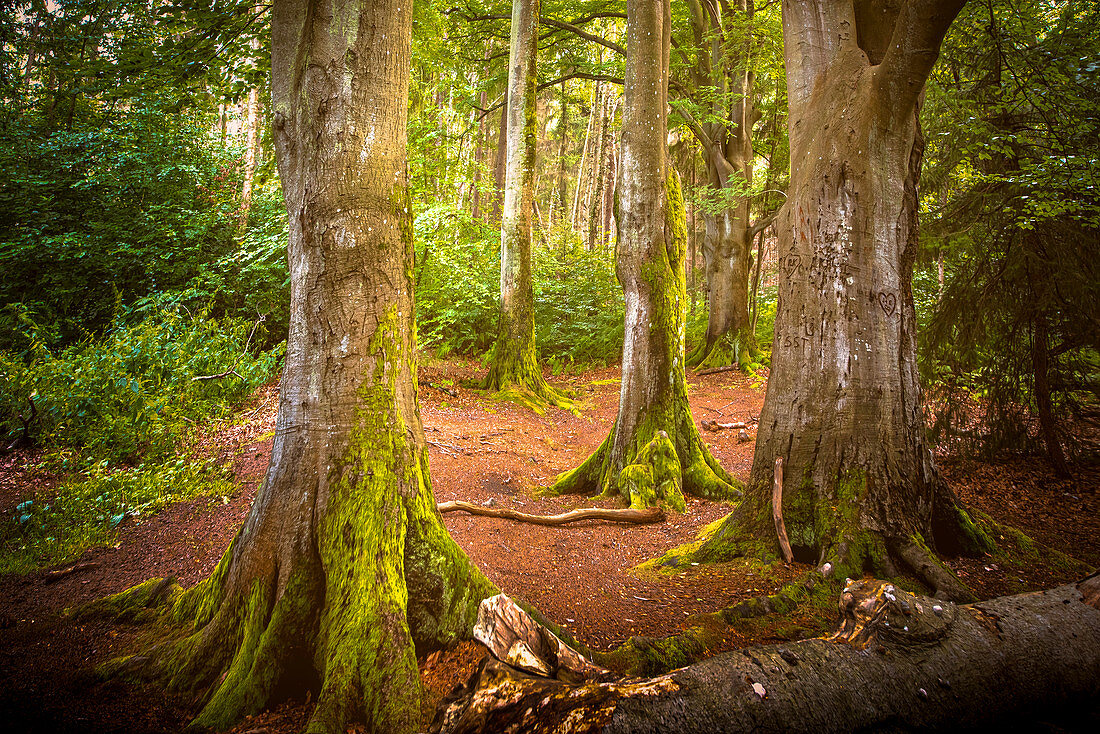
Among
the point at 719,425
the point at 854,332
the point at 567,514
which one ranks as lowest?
the point at 567,514

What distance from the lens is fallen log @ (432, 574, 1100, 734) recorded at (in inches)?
62.7

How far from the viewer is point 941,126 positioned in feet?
18.6

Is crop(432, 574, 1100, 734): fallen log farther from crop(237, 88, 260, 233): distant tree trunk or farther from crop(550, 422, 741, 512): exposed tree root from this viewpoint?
crop(237, 88, 260, 233): distant tree trunk

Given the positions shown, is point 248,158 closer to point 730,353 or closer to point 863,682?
point 730,353

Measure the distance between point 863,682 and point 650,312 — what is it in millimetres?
4796

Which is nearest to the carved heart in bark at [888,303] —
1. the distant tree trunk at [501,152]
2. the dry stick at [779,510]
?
the dry stick at [779,510]

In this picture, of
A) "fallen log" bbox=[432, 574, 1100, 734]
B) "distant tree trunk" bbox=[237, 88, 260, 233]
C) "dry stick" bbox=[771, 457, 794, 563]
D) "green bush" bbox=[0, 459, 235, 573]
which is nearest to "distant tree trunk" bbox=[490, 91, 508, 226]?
"distant tree trunk" bbox=[237, 88, 260, 233]

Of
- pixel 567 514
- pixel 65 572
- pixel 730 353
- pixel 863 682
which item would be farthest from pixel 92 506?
pixel 730 353

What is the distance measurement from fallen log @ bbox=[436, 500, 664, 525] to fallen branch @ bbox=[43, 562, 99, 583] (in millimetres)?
2892

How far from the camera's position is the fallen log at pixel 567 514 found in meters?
5.09

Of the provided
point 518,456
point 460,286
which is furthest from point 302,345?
point 460,286

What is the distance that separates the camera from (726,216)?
14.3 metres

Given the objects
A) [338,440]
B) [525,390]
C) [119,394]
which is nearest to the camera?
[338,440]

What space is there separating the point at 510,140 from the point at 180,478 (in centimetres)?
860
